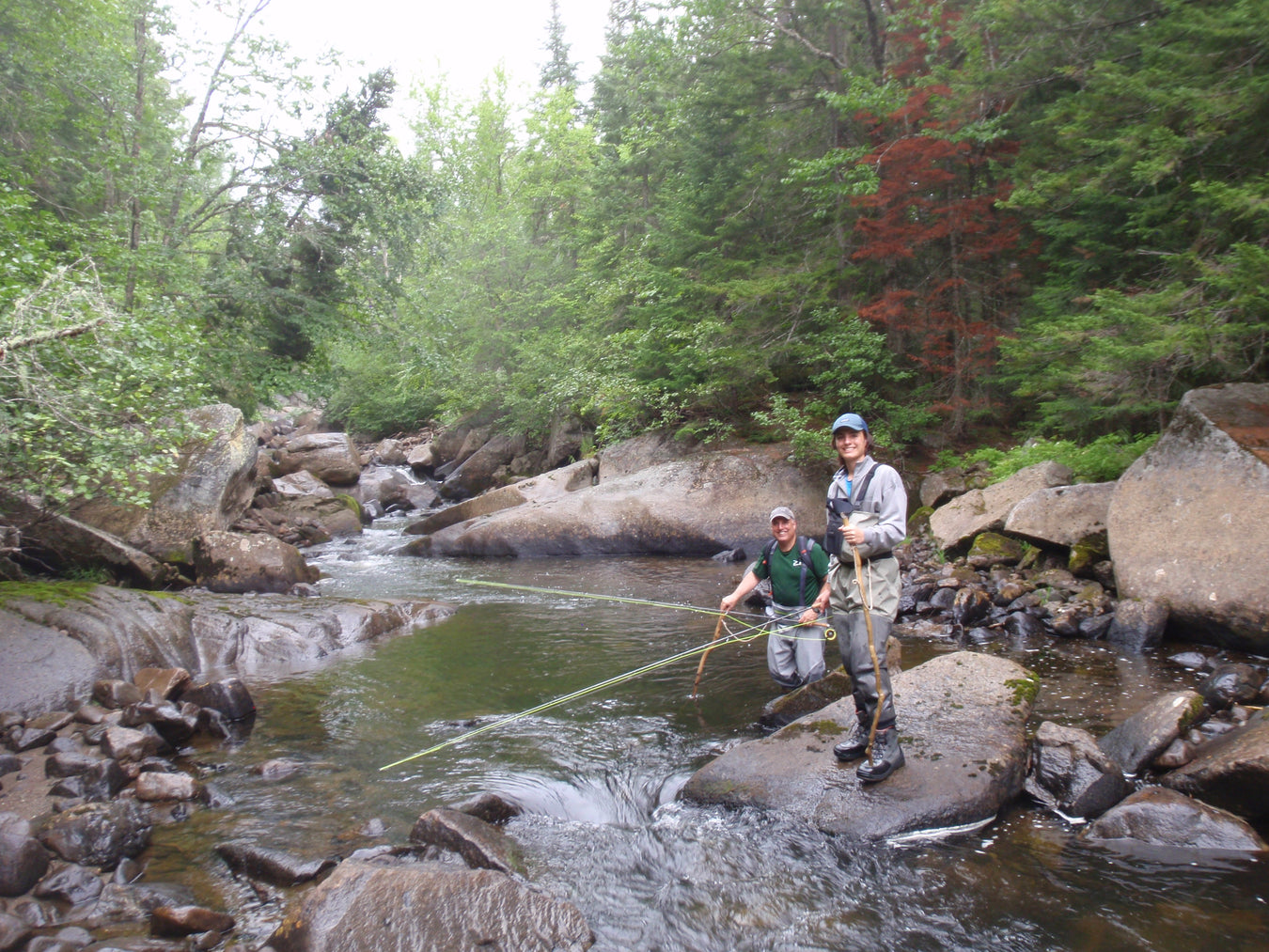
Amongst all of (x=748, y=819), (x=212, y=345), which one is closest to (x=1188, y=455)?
(x=748, y=819)

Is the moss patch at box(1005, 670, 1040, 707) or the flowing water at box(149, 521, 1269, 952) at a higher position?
the moss patch at box(1005, 670, 1040, 707)

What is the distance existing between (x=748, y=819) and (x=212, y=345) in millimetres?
15293

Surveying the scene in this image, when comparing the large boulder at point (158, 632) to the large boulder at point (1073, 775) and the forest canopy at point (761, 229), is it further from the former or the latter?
the large boulder at point (1073, 775)

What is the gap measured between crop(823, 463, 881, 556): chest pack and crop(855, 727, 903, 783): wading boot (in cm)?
116

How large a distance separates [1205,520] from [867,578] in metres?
4.85

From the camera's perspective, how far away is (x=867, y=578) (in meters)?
4.40

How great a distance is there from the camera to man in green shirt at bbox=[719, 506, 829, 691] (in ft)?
20.6

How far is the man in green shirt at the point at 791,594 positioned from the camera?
627cm

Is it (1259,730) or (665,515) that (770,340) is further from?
(1259,730)

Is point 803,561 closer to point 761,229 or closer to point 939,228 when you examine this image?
point 939,228

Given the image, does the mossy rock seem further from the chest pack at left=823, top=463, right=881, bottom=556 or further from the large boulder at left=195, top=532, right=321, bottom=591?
the large boulder at left=195, top=532, right=321, bottom=591

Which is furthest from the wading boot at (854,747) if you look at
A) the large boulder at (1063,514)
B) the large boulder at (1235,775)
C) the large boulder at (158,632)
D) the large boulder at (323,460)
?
the large boulder at (323,460)

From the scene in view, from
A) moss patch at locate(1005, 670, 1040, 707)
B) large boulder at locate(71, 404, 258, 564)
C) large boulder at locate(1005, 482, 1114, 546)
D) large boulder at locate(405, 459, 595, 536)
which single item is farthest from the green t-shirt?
large boulder at locate(405, 459, 595, 536)

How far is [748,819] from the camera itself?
4609 millimetres
